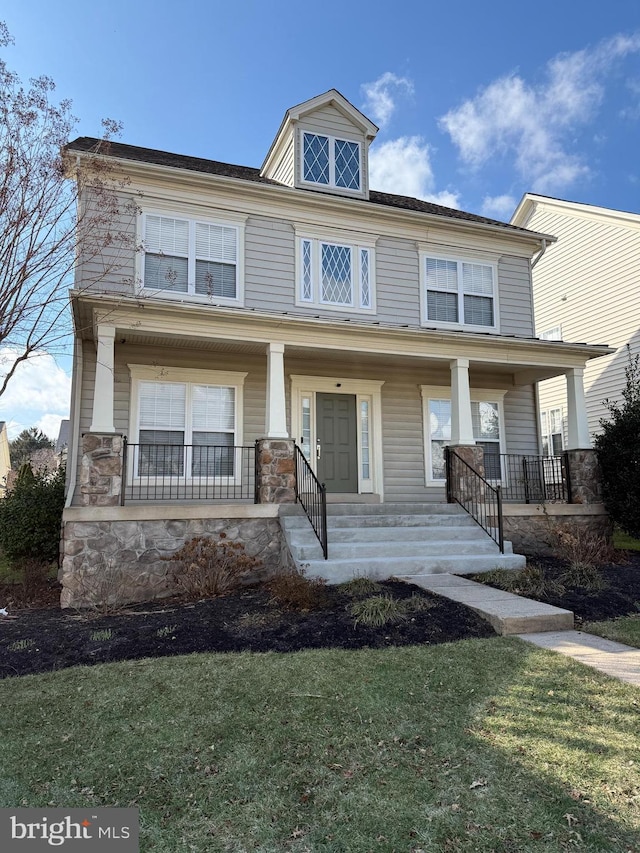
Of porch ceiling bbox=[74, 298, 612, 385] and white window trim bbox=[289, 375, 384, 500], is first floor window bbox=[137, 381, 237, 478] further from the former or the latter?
white window trim bbox=[289, 375, 384, 500]

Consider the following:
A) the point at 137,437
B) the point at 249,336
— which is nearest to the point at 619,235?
the point at 249,336

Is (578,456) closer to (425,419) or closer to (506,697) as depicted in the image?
(425,419)

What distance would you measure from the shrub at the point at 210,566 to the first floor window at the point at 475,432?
4694mm

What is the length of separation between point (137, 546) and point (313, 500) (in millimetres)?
2539

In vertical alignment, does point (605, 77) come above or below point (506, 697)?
above

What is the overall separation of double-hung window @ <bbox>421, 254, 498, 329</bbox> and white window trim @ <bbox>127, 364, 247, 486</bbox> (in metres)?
4.05

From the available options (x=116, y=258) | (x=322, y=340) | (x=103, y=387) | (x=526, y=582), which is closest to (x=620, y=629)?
(x=526, y=582)

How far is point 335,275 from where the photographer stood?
10.4 meters

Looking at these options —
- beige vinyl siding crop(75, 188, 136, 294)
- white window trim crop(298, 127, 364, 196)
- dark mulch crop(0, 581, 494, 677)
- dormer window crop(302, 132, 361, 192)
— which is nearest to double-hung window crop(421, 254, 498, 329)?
white window trim crop(298, 127, 364, 196)

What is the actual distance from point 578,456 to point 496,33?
10.5 m

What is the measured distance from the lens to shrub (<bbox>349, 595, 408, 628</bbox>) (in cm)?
501

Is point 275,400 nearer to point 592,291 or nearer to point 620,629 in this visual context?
point 620,629

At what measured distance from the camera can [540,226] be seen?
16641 mm

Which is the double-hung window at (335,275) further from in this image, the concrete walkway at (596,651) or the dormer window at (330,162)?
the concrete walkway at (596,651)
